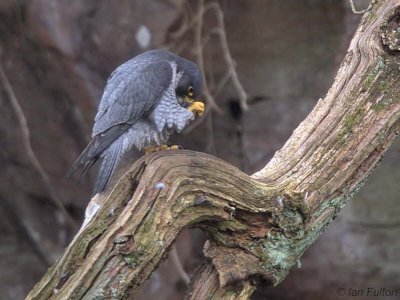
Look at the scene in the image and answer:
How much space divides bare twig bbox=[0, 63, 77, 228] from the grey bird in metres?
1.91

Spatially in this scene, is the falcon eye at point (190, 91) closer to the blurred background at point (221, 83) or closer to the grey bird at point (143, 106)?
the grey bird at point (143, 106)

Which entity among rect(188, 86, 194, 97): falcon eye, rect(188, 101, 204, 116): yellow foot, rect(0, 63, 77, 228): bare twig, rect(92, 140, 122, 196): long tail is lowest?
rect(0, 63, 77, 228): bare twig

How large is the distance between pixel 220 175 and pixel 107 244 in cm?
41

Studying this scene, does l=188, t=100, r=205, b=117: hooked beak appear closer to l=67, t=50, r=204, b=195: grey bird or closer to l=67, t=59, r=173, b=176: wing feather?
l=67, t=50, r=204, b=195: grey bird

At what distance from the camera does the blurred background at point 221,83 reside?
14.2ft

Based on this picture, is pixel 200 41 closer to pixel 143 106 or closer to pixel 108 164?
pixel 143 106

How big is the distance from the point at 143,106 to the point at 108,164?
28 centimetres

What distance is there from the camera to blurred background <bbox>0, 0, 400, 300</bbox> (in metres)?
4.33

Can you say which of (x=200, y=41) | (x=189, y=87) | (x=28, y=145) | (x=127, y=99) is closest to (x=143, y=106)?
(x=127, y=99)

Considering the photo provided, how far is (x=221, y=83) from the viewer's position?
4.50 metres

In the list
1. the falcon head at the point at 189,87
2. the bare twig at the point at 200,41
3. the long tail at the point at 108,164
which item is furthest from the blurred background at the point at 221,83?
the long tail at the point at 108,164

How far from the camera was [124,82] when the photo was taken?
9.39 ft

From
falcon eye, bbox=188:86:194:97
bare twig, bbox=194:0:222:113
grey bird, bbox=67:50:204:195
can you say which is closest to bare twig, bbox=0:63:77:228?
bare twig, bbox=194:0:222:113

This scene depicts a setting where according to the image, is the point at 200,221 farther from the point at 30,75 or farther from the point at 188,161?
the point at 30,75
